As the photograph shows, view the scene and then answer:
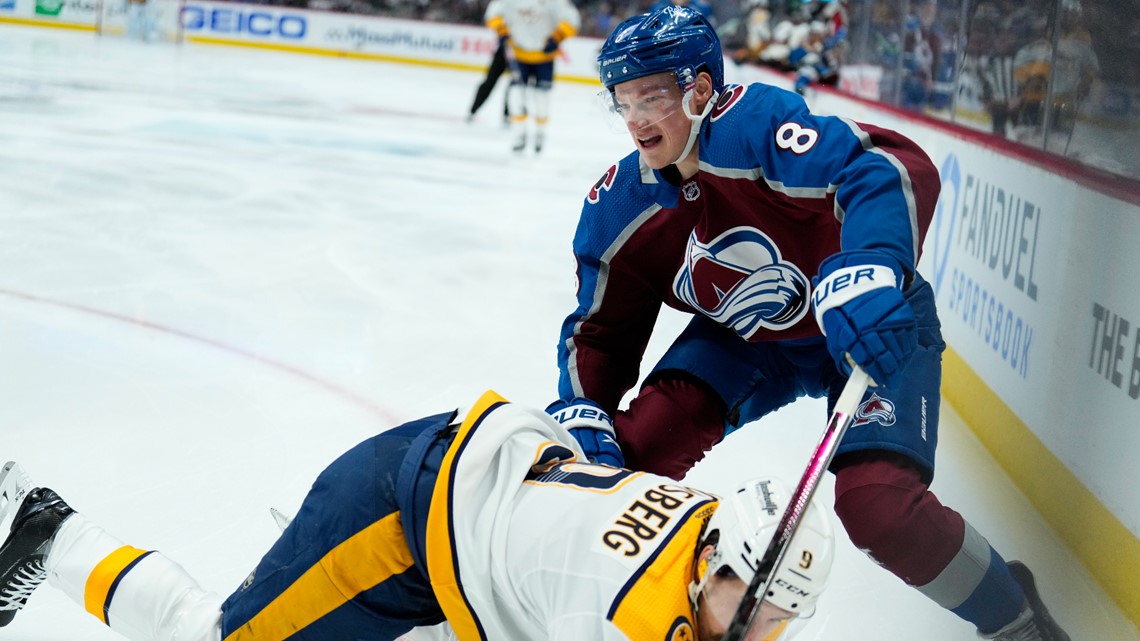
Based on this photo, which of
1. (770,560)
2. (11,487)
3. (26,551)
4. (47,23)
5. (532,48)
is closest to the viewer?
(770,560)

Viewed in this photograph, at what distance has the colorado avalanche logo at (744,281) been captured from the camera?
86.0 inches

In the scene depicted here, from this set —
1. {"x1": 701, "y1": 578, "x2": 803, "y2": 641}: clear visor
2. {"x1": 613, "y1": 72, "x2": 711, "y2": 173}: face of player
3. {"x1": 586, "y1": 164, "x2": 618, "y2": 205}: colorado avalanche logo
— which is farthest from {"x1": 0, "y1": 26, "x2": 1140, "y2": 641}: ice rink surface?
{"x1": 586, "y1": 164, "x2": 618, "y2": 205}: colorado avalanche logo

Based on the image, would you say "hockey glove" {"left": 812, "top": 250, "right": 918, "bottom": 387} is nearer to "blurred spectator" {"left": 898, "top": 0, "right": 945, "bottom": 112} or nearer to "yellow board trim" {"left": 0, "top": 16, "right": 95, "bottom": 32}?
"blurred spectator" {"left": 898, "top": 0, "right": 945, "bottom": 112}

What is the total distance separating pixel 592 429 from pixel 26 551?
3.24 feet

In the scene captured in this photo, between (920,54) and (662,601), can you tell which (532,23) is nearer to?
(920,54)

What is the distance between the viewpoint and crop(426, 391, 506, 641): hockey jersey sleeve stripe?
1.53m

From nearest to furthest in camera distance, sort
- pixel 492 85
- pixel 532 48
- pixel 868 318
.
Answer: pixel 868 318
pixel 532 48
pixel 492 85

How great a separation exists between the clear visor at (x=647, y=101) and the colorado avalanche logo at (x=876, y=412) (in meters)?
0.62

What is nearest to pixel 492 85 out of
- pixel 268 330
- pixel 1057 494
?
pixel 268 330

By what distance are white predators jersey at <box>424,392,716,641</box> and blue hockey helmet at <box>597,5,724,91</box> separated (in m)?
0.67

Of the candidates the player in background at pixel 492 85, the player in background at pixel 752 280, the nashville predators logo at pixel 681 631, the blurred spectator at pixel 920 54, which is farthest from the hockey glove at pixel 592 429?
the player in background at pixel 492 85

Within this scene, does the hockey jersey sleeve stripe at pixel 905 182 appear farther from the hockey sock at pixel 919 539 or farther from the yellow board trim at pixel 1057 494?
the yellow board trim at pixel 1057 494

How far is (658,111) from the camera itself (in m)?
2.05

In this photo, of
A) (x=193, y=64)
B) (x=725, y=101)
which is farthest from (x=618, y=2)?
(x=725, y=101)
